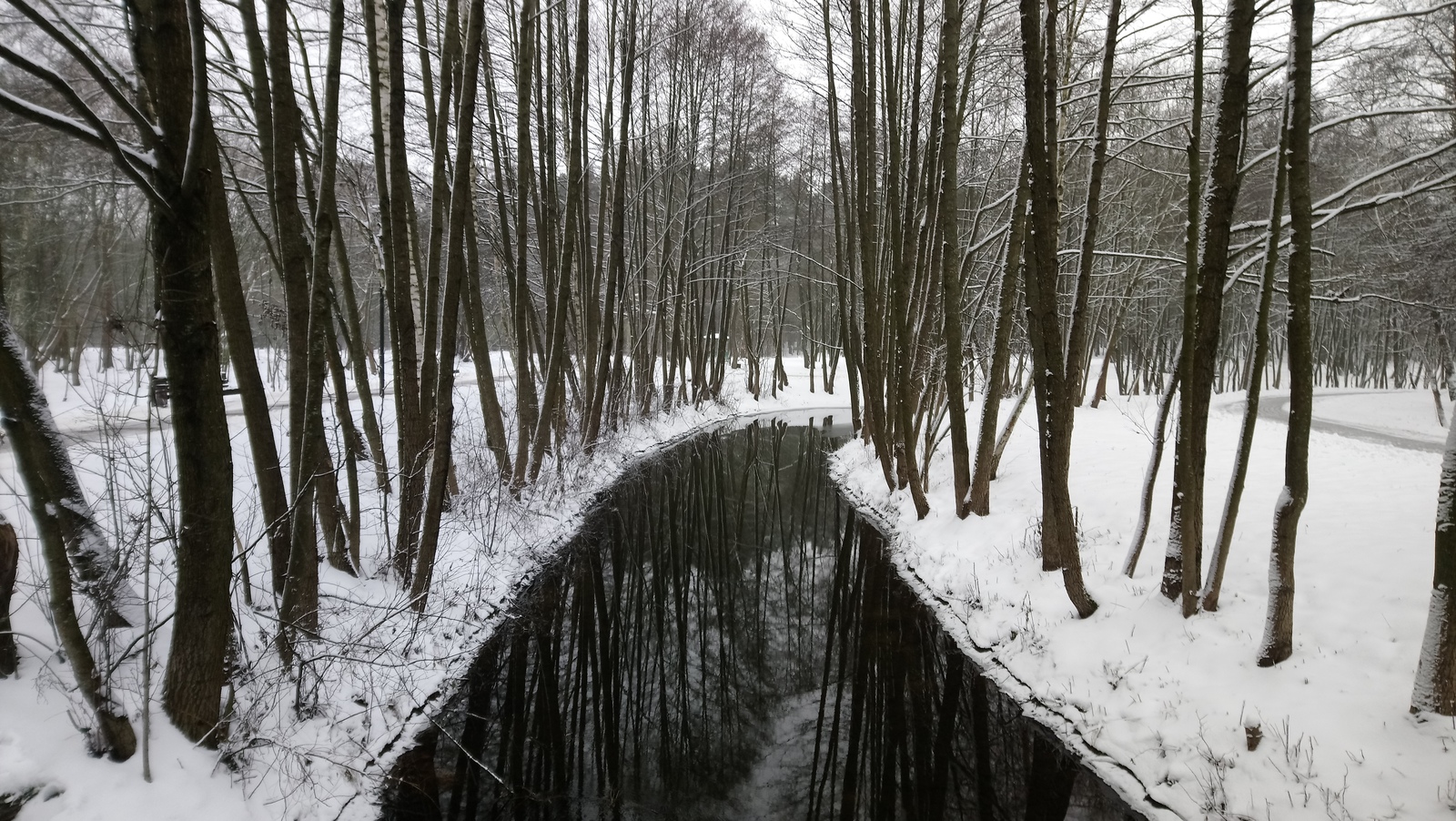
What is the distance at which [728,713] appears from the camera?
5.14m

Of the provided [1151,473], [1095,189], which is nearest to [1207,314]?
[1151,473]

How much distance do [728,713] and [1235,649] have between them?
11.6ft

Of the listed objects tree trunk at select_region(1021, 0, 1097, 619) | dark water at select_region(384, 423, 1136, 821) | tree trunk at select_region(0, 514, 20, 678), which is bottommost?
dark water at select_region(384, 423, 1136, 821)

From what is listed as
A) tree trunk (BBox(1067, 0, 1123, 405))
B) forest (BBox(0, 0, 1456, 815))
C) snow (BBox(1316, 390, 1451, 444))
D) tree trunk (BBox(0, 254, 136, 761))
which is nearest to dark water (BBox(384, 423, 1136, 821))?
forest (BBox(0, 0, 1456, 815))

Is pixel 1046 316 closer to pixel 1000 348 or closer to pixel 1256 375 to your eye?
pixel 1256 375

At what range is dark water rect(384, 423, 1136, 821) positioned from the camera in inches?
Result: 157

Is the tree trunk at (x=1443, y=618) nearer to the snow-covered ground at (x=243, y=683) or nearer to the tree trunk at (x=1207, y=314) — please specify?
the tree trunk at (x=1207, y=314)

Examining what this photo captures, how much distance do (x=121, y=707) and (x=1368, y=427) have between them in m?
26.8

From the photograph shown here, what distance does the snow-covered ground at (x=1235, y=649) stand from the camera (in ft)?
10.8

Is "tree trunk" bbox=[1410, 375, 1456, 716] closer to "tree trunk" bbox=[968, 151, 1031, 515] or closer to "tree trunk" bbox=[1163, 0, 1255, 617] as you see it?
"tree trunk" bbox=[1163, 0, 1255, 617]

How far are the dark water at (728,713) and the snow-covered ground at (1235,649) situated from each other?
1.26ft

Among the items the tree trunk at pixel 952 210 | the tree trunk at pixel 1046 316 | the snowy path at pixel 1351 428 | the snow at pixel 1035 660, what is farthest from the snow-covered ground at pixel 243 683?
the snowy path at pixel 1351 428

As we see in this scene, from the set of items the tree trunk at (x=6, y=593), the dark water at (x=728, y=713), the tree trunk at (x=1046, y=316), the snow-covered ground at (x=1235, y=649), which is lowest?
the dark water at (x=728, y=713)

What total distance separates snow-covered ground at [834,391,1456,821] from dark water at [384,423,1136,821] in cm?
38
